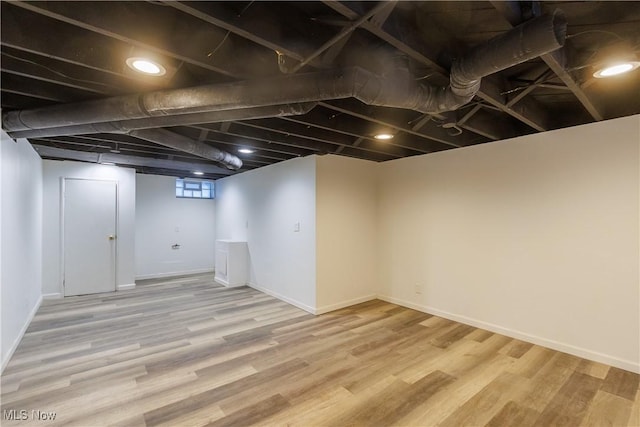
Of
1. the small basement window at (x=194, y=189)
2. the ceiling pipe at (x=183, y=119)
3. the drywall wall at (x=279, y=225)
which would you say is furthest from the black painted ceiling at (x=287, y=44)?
the small basement window at (x=194, y=189)

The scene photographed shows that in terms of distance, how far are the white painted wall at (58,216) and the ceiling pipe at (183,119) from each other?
2.47 meters

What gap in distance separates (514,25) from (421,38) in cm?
46

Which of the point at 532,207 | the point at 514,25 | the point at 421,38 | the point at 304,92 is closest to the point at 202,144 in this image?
the point at 304,92

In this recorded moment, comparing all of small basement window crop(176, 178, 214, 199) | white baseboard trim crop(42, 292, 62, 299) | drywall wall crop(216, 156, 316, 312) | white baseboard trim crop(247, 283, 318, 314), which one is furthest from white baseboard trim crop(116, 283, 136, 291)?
small basement window crop(176, 178, 214, 199)

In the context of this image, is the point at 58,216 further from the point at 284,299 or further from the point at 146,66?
the point at 146,66

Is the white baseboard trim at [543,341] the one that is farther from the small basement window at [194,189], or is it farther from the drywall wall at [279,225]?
the small basement window at [194,189]

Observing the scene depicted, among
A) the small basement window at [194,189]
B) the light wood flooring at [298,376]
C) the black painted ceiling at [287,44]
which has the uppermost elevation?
the black painted ceiling at [287,44]

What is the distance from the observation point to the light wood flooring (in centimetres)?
208

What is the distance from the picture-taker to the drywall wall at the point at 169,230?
647cm

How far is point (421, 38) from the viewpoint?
1.74 metres

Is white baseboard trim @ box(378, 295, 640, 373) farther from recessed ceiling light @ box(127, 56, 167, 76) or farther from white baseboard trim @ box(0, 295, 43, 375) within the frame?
white baseboard trim @ box(0, 295, 43, 375)

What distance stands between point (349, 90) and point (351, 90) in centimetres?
1

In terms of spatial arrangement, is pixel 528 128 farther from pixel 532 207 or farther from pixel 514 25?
pixel 514 25

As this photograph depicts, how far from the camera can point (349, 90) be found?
1.79 metres
